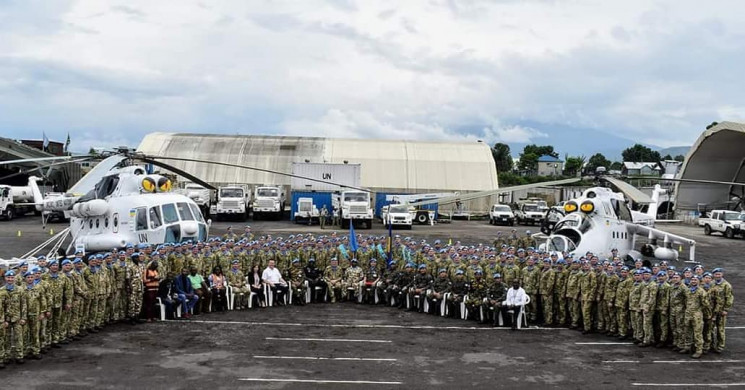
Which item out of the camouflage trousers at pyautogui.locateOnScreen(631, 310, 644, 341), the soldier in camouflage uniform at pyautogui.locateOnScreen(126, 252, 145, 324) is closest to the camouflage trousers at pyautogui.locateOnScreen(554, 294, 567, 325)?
the camouflage trousers at pyautogui.locateOnScreen(631, 310, 644, 341)

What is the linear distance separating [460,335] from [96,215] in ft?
34.8

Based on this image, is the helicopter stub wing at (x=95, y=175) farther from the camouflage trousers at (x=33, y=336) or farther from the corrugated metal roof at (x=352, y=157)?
the corrugated metal roof at (x=352, y=157)

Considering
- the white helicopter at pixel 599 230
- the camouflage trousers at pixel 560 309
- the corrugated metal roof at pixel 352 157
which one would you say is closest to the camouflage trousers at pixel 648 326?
the camouflage trousers at pixel 560 309

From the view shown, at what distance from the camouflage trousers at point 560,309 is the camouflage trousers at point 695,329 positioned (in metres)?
2.78

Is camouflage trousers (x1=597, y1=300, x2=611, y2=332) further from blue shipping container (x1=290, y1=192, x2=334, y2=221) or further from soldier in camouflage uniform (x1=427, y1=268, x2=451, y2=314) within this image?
blue shipping container (x1=290, y1=192, x2=334, y2=221)

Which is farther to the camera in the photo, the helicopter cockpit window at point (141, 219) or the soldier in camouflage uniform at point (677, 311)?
the helicopter cockpit window at point (141, 219)

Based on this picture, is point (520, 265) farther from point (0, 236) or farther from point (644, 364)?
point (0, 236)

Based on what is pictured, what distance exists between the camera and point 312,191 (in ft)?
139

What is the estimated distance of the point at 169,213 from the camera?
17.8 meters

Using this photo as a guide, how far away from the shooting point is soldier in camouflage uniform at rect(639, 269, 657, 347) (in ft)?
40.5

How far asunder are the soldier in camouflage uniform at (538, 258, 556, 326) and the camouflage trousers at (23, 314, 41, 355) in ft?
32.3

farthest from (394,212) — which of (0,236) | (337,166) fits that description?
(0,236)

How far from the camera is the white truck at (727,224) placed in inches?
1457

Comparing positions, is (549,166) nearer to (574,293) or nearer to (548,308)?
(548,308)
